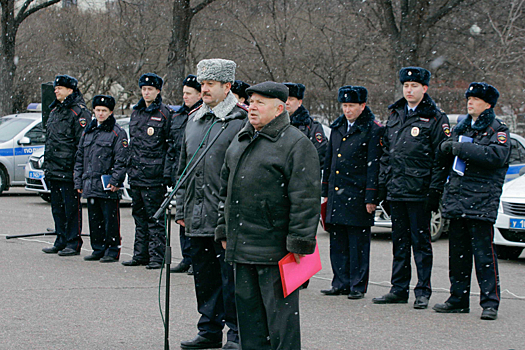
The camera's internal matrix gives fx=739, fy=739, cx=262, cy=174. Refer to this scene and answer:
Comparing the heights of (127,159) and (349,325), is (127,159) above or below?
above

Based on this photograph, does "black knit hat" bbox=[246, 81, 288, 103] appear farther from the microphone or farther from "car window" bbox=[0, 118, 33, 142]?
"car window" bbox=[0, 118, 33, 142]

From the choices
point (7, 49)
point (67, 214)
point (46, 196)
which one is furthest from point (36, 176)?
point (7, 49)

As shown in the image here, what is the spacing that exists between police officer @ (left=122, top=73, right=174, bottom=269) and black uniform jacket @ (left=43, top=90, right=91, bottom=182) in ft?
3.46

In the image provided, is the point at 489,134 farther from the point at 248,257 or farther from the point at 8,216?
the point at 8,216

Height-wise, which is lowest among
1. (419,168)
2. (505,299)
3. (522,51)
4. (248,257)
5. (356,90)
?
(505,299)

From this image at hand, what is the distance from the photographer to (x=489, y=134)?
6.50 m

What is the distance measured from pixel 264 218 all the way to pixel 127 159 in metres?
4.76

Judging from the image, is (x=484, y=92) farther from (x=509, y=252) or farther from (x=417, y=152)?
(x=509, y=252)

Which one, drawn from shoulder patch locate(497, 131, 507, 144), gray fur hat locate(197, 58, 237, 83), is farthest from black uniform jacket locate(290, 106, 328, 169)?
gray fur hat locate(197, 58, 237, 83)

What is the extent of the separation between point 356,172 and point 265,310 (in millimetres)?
3123

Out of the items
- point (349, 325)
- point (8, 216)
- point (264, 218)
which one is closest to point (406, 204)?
point (349, 325)

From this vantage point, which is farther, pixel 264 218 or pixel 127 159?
pixel 127 159

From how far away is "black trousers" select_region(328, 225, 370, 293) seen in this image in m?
7.31

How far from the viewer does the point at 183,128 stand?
8391mm
